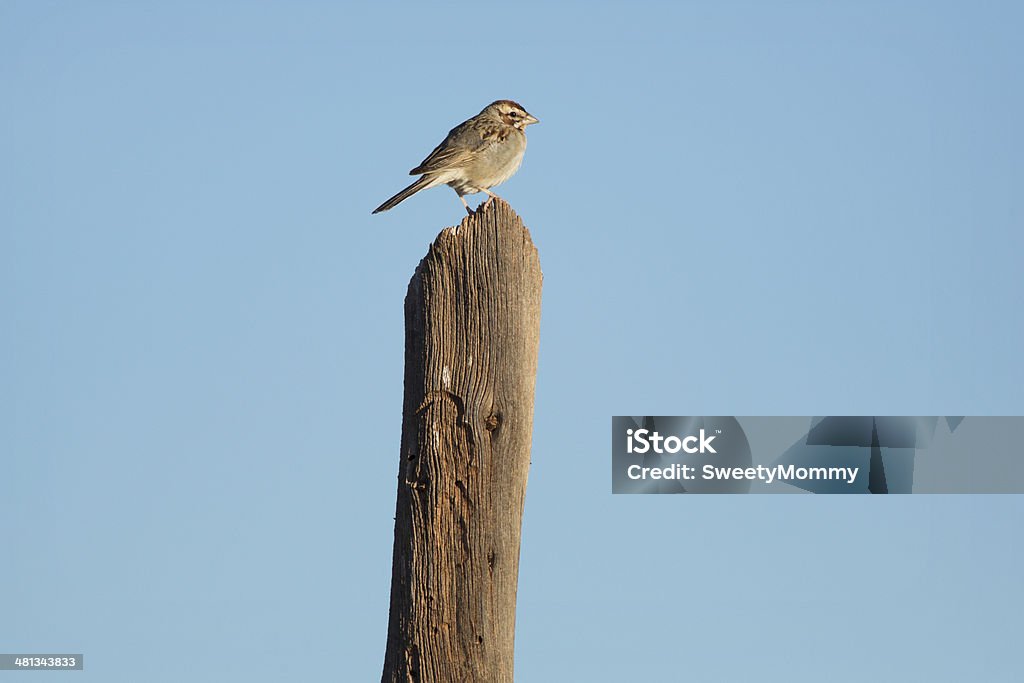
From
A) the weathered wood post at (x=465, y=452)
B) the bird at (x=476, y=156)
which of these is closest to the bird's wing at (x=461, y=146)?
the bird at (x=476, y=156)

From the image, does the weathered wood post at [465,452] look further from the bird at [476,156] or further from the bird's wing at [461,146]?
the bird's wing at [461,146]

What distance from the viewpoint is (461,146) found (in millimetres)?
9602

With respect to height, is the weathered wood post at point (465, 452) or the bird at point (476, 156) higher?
the bird at point (476, 156)

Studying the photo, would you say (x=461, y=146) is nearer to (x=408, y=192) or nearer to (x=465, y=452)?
(x=408, y=192)

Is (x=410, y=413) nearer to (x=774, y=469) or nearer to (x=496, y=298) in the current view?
(x=496, y=298)

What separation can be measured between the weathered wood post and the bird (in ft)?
13.5

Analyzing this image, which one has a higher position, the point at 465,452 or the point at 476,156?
the point at 476,156

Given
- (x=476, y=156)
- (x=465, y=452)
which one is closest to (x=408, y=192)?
(x=476, y=156)

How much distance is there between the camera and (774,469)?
11.2m

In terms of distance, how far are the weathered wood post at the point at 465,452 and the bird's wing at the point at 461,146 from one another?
4.31 meters

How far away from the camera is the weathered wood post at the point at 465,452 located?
4871mm

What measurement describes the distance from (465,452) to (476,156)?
489cm

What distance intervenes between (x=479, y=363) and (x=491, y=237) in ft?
1.74

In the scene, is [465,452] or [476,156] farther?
[476,156]
